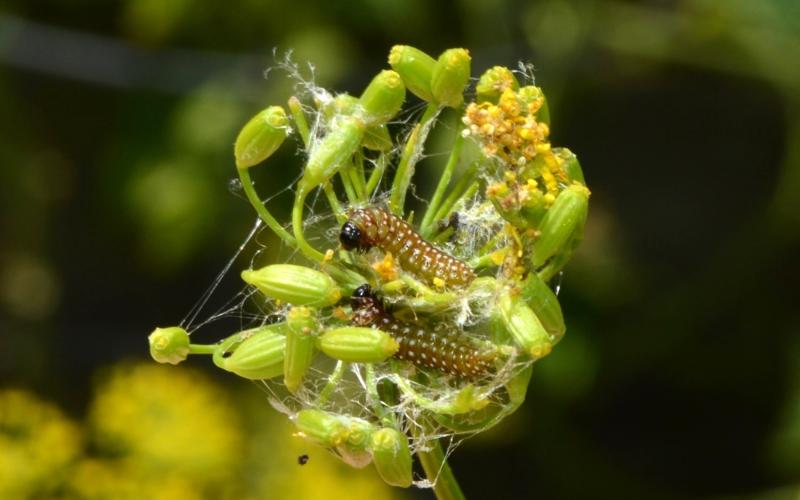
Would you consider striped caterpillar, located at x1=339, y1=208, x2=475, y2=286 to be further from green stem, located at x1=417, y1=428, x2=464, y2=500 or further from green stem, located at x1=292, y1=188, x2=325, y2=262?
green stem, located at x1=417, y1=428, x2=464, y2=500

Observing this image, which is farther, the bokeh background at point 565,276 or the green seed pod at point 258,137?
the bokeh background at point 565,276

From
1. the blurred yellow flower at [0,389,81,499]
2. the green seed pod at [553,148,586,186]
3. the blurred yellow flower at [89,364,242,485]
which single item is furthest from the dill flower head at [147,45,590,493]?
the blurred yellow flower at [89,364,242,485]

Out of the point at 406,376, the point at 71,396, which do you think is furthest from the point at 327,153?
the point at 71,396

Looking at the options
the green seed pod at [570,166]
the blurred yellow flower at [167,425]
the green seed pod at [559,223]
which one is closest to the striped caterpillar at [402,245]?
the green seed pod at [559,223]

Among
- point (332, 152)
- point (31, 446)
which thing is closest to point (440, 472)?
point (332, 152)

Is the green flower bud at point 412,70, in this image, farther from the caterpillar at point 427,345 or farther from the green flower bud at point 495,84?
the caterpillar at point 427,345

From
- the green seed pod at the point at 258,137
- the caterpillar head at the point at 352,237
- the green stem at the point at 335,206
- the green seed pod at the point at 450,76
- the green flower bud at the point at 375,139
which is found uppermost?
the green seed pod at the point at 450,76
